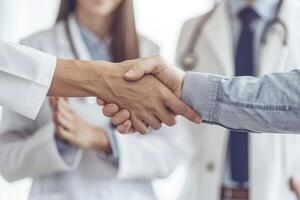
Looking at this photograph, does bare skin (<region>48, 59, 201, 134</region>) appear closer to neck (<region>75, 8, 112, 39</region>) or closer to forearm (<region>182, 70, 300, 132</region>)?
forearm (<region>182, 70, 300, 132</region>)

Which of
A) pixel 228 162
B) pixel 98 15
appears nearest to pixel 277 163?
pixel 228 162

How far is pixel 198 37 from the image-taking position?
150 cm

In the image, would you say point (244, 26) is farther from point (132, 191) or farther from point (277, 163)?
point (132, 191)

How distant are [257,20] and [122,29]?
304mm

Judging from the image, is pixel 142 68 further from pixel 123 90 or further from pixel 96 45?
pixel 96 45

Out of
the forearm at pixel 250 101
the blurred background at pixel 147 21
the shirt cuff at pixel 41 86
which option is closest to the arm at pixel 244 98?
the forearm at pixel 250 101

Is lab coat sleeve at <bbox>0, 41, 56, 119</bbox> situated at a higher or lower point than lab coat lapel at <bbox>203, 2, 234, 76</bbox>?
higher

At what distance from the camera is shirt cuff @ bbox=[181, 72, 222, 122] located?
1.14 metres

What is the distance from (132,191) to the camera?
1.32m

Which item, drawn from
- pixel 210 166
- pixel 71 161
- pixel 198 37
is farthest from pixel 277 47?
pixel 71 161

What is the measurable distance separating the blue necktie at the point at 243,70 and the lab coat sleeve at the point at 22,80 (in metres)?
0.48

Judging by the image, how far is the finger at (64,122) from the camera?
1.28 meters

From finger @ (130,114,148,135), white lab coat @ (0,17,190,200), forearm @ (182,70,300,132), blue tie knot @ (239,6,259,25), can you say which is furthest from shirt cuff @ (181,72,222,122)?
blue tie knot @ (239,6,259,25)

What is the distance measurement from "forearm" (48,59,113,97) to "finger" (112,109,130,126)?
50 mm
